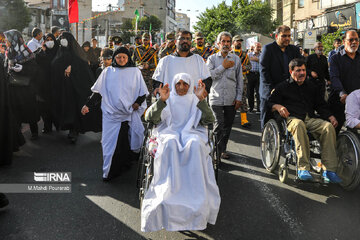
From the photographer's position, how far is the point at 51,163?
5.75 meters

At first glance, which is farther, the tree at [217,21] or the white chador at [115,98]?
the tree at [217,21]

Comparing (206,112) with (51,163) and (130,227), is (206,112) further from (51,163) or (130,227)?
(51,163)

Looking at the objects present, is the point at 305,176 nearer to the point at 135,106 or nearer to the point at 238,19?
the point at 135,106

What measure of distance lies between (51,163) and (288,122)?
3.75 metres

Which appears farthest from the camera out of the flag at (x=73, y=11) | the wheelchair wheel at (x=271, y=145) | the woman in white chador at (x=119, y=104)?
the flag at (x=73, y=11)

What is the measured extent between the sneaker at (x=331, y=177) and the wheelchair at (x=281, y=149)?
0.27 feet

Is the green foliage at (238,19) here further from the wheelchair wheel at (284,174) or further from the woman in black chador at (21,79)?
the wheelchair wheel at (284,174)

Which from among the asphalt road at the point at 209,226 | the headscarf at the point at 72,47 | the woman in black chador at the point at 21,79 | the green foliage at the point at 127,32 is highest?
the green foliage at the point at 127,32

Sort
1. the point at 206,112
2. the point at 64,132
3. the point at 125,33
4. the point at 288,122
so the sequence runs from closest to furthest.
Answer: the point at 206,112, the point at 288,122, the point at 64,132, the point at 125,33

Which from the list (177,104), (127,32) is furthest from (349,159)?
(127,32)

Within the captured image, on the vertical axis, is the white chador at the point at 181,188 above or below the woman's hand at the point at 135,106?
below

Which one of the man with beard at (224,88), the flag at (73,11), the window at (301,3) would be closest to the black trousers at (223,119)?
the man with beard at (224,88)

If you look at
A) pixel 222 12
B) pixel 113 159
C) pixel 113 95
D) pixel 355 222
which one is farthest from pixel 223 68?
pixel 222 12

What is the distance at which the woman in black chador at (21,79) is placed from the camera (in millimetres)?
6758
